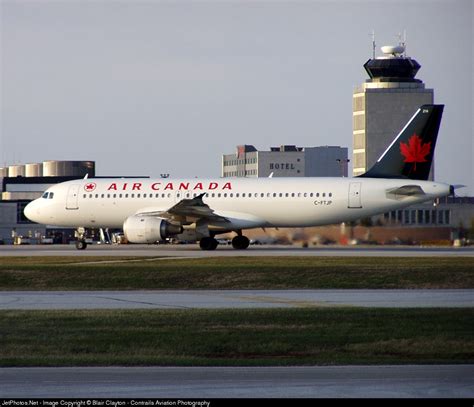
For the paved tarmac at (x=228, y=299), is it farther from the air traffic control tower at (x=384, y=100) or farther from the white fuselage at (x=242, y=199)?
the air traffic control tower at (x=384, y=100)

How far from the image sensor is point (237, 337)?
19562mm

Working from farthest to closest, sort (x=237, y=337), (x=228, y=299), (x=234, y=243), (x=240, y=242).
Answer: (x=234, y=243)
(x=240, y=242)
(x=228, y=299)
(x=237, y=337)

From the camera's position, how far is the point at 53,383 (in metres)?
14.3

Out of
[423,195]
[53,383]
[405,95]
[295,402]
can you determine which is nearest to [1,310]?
[53,383]

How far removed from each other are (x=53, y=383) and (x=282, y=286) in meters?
18.0

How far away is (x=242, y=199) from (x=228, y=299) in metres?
23.7

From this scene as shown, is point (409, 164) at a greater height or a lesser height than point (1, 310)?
greater

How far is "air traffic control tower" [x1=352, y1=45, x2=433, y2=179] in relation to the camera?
11931cm

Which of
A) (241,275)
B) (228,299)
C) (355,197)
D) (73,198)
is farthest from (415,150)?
(228,299)

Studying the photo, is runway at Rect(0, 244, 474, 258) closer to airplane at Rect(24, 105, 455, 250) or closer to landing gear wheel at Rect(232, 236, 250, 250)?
landing gear wheel at Rect(232, 236, 250, 250)

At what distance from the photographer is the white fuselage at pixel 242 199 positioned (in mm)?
48562

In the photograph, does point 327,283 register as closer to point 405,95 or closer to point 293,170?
point 405,95

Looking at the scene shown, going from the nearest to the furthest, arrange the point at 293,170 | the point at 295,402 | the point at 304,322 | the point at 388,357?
the point at 295,402 < the point at 388,357 < the point at 304,322 < the point at 293,170

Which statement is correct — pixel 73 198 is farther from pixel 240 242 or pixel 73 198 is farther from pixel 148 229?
pixel 240 242
